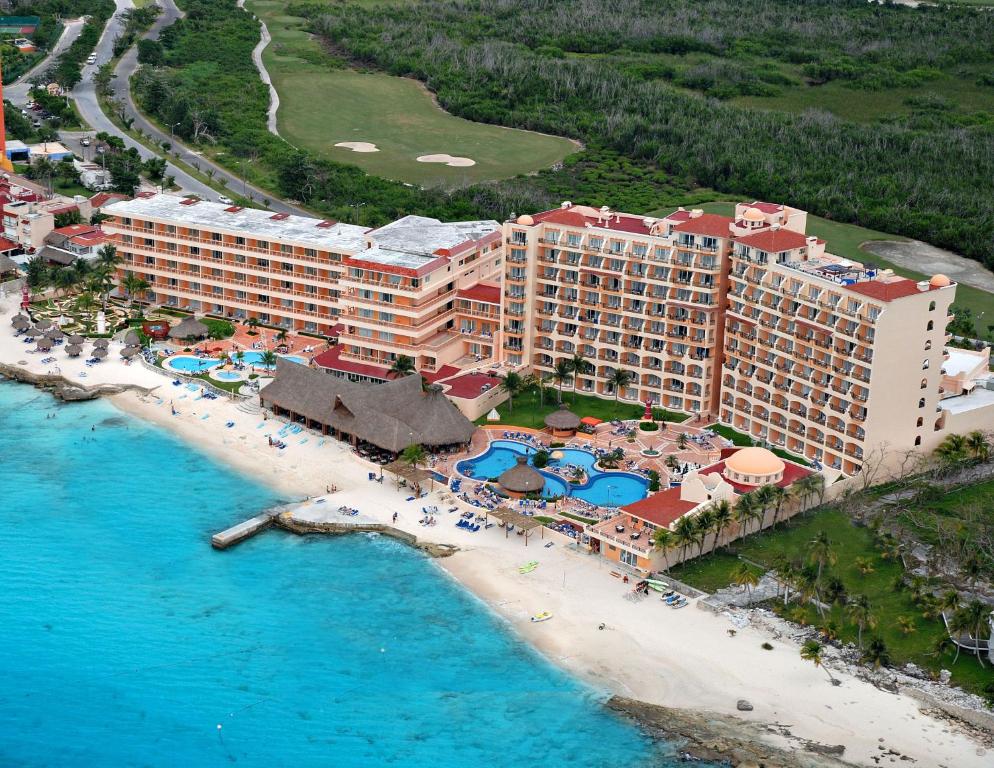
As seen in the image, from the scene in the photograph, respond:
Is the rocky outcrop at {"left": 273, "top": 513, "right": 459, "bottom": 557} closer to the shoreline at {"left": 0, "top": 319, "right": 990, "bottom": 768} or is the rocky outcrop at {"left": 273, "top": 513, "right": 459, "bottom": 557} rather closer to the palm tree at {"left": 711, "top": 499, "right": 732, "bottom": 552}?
the shoreline at {"left": 0, "top": 319, "right": 990, "bottom": 768}

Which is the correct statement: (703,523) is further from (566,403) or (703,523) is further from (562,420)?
(566,403)

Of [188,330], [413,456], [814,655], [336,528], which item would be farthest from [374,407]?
[814,655]

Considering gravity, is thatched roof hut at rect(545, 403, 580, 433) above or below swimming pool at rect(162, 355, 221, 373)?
above

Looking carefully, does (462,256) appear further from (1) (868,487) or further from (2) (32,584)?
(2) (32,584)

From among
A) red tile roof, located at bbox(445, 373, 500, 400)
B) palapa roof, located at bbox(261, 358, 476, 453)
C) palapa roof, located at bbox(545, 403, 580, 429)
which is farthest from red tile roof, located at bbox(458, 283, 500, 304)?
palapa roof, located at bbox(545, 403, 580, 429)

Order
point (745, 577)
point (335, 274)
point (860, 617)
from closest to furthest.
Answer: point (860, 617)
point (745, 577)
point (335, 274)

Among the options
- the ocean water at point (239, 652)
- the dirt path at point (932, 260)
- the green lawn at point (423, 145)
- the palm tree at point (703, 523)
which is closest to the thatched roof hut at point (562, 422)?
the palm tree at point (703, 523)

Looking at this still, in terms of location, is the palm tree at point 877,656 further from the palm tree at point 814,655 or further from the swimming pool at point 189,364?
Result: the swimming pool at point 189,364
